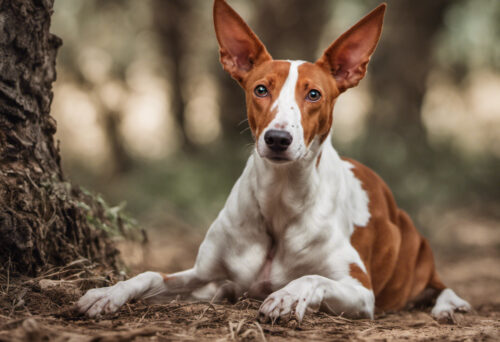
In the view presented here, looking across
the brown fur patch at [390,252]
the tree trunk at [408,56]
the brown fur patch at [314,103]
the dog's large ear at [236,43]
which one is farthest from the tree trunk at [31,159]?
the tree trunk at [408,56]

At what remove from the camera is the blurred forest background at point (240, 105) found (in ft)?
28.4

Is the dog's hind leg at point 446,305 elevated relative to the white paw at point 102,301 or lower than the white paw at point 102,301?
lower

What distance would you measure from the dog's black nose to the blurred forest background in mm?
5359

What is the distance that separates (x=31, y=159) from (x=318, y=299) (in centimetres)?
189

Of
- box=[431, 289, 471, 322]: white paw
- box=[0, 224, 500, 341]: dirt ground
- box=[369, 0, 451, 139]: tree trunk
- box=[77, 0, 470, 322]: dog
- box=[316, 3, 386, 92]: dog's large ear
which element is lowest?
box=[431, 289, 471, 322]: white paw

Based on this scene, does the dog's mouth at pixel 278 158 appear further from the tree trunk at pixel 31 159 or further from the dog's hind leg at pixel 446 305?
the dog's hind leg at pixel 446 305

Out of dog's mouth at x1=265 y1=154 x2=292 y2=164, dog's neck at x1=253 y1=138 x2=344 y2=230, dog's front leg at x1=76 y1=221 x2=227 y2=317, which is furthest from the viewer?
dog's neck at x1=253 y1=138 x2=344 y2=230

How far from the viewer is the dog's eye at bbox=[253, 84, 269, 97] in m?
3.01

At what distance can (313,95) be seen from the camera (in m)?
3.02

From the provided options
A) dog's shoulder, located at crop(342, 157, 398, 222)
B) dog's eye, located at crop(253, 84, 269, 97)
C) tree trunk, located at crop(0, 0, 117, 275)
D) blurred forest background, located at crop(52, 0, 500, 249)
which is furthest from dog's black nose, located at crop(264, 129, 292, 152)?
blurred forest background, located at crop(52, 0, 500, 249)

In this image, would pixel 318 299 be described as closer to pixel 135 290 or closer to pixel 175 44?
pixel 135 290

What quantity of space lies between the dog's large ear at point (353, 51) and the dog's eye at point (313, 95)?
32 cm

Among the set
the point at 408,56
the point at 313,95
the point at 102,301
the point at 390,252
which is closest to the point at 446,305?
the point at 390,252

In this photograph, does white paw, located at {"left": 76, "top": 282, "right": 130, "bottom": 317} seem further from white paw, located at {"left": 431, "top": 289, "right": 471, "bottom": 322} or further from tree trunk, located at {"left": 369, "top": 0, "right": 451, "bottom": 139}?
tree trunk, located at {"left": 369, "top": 0, "right": 451, "bottom": 139}
